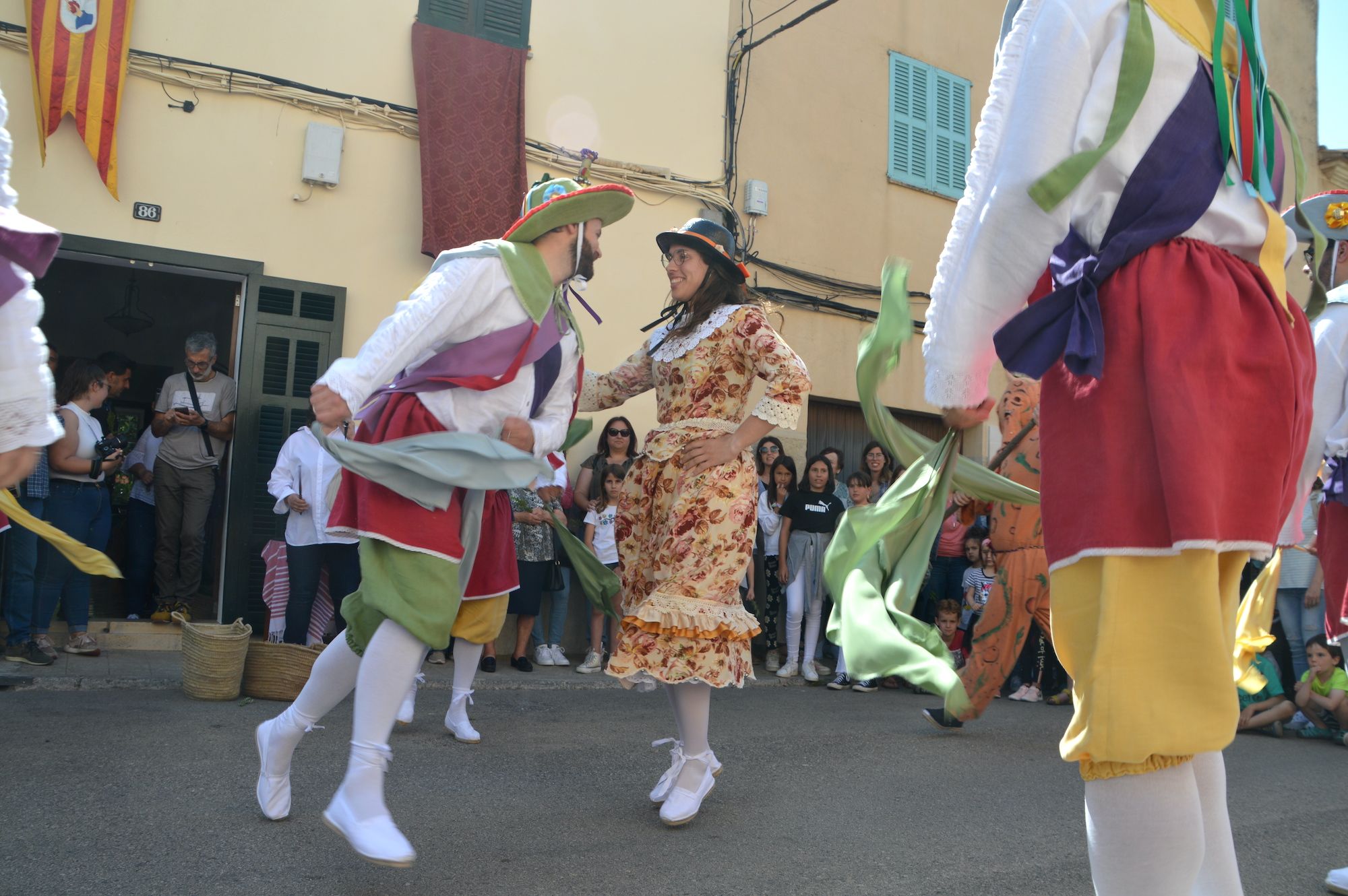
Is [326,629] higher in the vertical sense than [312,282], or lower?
lower

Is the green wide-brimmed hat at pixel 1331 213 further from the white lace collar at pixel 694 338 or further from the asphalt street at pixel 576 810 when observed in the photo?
the asphalt street at pixel 576 810

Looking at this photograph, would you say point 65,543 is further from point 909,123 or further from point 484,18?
point 909,123

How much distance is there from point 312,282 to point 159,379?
413 centimetres

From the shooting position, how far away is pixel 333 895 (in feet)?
8.71

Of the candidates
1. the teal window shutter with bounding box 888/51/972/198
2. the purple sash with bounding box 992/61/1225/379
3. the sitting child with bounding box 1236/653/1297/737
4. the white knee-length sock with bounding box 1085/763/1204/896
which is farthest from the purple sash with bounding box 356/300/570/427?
the teal window shutter with bounding box 888/51/972/198

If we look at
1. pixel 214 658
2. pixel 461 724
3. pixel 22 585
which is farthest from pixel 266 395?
pixel 461 724

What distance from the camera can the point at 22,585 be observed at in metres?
6.26

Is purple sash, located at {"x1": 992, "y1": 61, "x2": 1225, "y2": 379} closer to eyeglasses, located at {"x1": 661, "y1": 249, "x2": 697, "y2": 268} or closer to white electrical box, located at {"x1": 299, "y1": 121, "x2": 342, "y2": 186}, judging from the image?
eyeglasses, located at {"x1": 661, "y1": 249, "x2": 697, "y2": 268}

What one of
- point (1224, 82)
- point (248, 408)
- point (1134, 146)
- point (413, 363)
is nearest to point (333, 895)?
point (413, 363)

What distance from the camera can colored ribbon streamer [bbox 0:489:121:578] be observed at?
2148 millimetres

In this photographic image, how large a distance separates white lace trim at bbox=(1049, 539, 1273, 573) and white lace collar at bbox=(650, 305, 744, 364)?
2.22 m

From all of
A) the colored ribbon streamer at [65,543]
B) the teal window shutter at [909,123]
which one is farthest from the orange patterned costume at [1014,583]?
the teal window shutter at [909,123]

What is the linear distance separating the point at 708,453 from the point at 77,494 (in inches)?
186

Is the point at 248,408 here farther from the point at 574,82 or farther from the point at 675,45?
→ the point at 675,45
